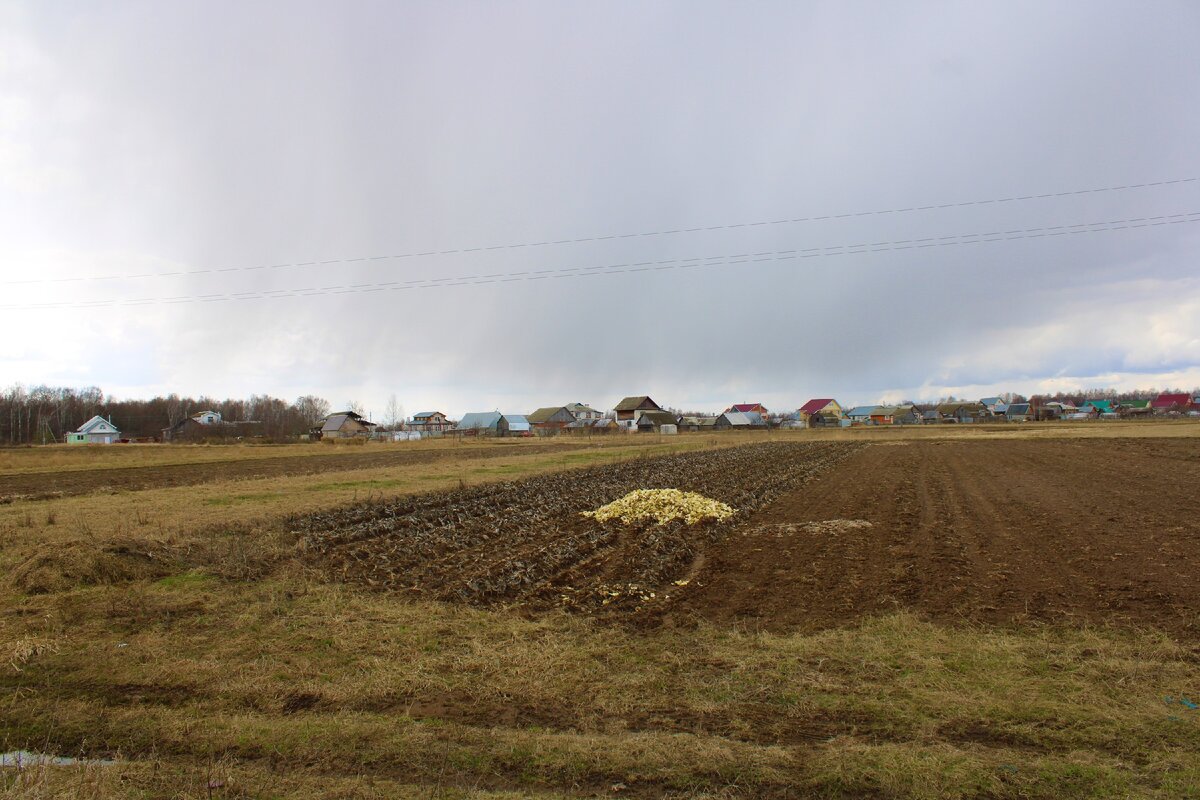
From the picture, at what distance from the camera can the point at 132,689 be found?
6.80 metres

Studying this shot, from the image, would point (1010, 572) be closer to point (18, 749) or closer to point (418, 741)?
point (418, 741)

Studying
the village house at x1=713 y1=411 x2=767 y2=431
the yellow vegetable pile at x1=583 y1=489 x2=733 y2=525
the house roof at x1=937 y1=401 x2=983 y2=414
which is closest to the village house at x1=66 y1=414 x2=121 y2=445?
the village house at x1=713 y1=411 x2=767 y2=431

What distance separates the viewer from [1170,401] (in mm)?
165250

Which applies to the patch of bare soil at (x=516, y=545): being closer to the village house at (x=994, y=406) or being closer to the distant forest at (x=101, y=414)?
the distant forest at (x=101, y=414)

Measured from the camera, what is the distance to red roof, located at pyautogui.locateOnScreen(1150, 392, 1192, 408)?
6304 inches

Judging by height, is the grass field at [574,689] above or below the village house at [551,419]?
below

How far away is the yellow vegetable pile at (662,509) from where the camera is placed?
56.8 feet

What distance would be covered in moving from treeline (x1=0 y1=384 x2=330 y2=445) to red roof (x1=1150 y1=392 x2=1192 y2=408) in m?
205

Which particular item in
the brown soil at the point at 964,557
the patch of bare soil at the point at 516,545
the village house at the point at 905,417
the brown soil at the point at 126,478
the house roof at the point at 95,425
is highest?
the house roof at the point at 95,425

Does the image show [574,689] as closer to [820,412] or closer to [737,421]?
[737,421]

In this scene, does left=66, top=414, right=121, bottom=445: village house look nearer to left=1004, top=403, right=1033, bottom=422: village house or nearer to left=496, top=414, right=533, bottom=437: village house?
left=496, top=414, right=533, bottom=437: village house

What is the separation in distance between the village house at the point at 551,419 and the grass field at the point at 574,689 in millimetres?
115517

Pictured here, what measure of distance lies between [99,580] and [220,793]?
343 inches

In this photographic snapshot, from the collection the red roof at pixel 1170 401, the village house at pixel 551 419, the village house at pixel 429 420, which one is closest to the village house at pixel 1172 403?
the red roof at pixel 1170 401
